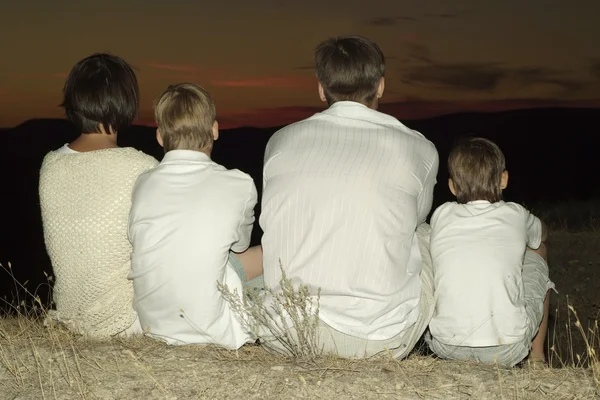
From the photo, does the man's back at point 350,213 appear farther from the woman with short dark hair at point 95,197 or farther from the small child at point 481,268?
the woman with short dark hair at point 95,197

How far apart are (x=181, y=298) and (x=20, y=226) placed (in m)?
25.7

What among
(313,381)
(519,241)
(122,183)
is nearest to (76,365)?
(122,183)

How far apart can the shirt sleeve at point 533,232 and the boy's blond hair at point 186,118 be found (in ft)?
5.67

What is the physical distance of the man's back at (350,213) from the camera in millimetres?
3461

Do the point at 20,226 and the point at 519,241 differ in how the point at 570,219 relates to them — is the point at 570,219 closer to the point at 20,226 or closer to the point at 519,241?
the point at 519,241

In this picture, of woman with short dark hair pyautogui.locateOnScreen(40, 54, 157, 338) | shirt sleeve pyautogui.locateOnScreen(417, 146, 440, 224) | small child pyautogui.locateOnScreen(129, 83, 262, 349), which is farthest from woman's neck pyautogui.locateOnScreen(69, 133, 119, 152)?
shirt sleeve pyautogui.locateOnScreen(417, 146, 440, 224)

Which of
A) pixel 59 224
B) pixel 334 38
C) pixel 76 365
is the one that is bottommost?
pixel 76 365

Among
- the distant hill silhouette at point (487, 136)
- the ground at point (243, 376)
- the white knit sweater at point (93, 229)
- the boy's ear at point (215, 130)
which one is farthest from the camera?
the distant hill silhouette at point (487, 136)

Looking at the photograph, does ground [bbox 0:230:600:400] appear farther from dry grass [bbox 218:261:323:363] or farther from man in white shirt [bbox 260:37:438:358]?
man in white shirt [bbox 260:37:438:358]

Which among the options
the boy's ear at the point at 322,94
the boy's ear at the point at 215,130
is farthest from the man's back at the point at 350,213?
the boy's ear at the point at 215,130

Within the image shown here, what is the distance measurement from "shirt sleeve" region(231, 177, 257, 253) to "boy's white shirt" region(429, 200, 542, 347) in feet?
3.16

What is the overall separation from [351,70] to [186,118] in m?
0.84

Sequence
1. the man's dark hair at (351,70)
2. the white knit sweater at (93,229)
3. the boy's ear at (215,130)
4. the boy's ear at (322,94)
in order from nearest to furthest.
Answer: the man's dark hair at (351,70) → the boy's ear at (322,94) → the boy's ear at (215,130) → the white knit sweater at (93,229)

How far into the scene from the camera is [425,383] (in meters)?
3.46
